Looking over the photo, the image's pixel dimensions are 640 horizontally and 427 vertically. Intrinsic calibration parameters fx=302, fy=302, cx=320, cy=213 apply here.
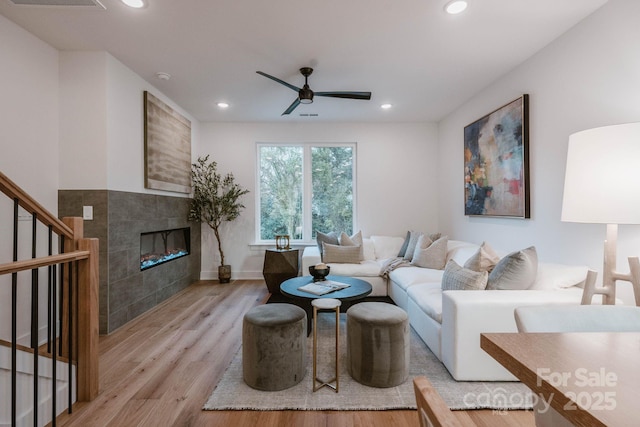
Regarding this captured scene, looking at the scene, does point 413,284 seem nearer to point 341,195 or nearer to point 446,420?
point 341,195

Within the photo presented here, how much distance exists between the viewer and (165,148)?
12.9 feet

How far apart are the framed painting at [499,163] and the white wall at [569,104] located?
0.09 meters

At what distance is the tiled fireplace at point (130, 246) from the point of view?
9.46 feet

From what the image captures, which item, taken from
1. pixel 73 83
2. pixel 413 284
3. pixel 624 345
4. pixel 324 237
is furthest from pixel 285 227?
pixel 624 345

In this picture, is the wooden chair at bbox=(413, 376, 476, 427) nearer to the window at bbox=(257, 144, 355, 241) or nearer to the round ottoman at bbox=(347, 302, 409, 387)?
the round ottoman at bbox=(347, 302, 409, 387)

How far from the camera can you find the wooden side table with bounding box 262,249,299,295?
4375 mm

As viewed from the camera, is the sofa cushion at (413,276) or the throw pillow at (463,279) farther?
the sofa cushion at (413,276)

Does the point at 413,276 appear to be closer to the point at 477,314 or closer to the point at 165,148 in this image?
the point at 477,314

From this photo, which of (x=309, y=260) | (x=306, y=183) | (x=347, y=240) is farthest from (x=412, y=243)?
(x=306, y=183)

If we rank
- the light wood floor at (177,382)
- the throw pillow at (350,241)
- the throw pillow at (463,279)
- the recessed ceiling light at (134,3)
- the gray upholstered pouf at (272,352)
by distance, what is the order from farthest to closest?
1. the throw pillow at (350,241)
2. the throw pillow at (463,279)
3. the recessed ceiling light at (134,3)
4. the gray upholstered pouf at (272,352)
5. the light wood floor at (177,382)

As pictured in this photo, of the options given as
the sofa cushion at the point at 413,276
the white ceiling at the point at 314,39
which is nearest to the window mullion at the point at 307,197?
the white ceiling at the point at 314,39

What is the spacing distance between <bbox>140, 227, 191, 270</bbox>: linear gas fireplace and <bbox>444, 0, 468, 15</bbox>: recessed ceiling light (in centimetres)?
373

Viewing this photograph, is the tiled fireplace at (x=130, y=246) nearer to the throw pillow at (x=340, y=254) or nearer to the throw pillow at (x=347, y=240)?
the throw pillow at (x=340, y=254)

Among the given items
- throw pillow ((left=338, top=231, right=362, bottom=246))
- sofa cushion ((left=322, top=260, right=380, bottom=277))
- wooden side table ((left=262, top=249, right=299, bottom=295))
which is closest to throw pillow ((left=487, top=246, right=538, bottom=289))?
sofa cushion ((left=322, top=260, right=380, bottom=277))
